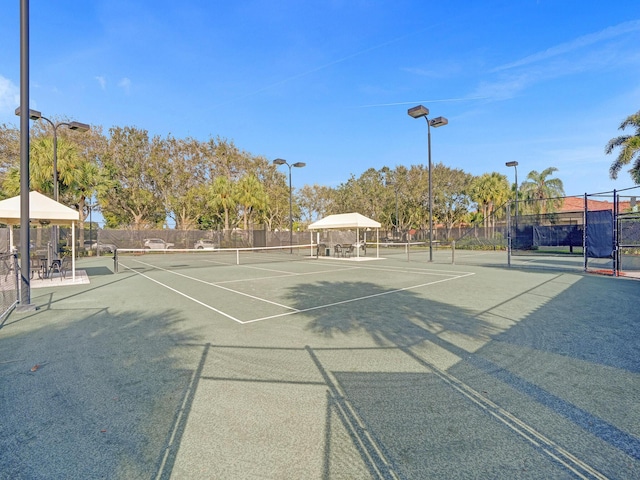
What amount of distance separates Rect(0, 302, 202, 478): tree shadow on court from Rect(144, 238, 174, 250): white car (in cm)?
2722

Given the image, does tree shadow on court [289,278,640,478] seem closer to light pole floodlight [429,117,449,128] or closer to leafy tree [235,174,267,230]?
light pole floodlight [429,117,449,128]

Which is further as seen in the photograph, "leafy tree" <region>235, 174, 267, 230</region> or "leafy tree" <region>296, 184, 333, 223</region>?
"leafy tree" <region>296, 184, 333, 223</region>

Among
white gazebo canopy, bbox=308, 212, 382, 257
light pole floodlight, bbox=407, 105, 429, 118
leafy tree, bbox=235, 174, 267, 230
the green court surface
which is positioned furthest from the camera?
leafy tree, bbox=235, 174, 267, 230

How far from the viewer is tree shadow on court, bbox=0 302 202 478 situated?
250 centimetres

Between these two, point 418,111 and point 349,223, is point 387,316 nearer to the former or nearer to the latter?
point 418,111

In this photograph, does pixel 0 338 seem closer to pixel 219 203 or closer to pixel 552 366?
pixel 552 366

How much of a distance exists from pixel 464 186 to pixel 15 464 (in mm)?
52594

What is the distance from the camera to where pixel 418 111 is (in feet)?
53.8

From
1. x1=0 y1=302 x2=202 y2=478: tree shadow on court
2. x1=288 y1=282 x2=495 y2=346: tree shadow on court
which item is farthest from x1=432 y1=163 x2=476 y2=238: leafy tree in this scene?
x1=0 y1=302 x2=202 y2=478: tree shadow on court

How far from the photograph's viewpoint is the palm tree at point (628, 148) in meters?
21.0

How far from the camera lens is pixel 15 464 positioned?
246 cm

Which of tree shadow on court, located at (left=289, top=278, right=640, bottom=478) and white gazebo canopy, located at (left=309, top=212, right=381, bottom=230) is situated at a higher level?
white gazebo canopy, located at (left=309, top=212, right=381, bottom=230)

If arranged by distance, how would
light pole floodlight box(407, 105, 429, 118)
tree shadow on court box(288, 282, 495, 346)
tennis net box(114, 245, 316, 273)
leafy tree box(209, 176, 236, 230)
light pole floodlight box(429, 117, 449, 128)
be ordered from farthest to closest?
1. leafy tree box(209, 176, 236, 230)
2. tennis net box(114, 245, 316, 273)
3. light pole floodlight box(429, 117, 449, 128)
4. light pole floodlight box(407, 105, 429, 118)
5. tree shadow on court box(288, 282, 495, 346)

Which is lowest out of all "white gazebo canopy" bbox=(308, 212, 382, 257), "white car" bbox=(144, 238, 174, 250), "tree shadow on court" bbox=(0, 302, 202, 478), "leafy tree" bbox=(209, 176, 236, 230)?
"tree shadow on court" bbox=(0, 302, 202, 478)
